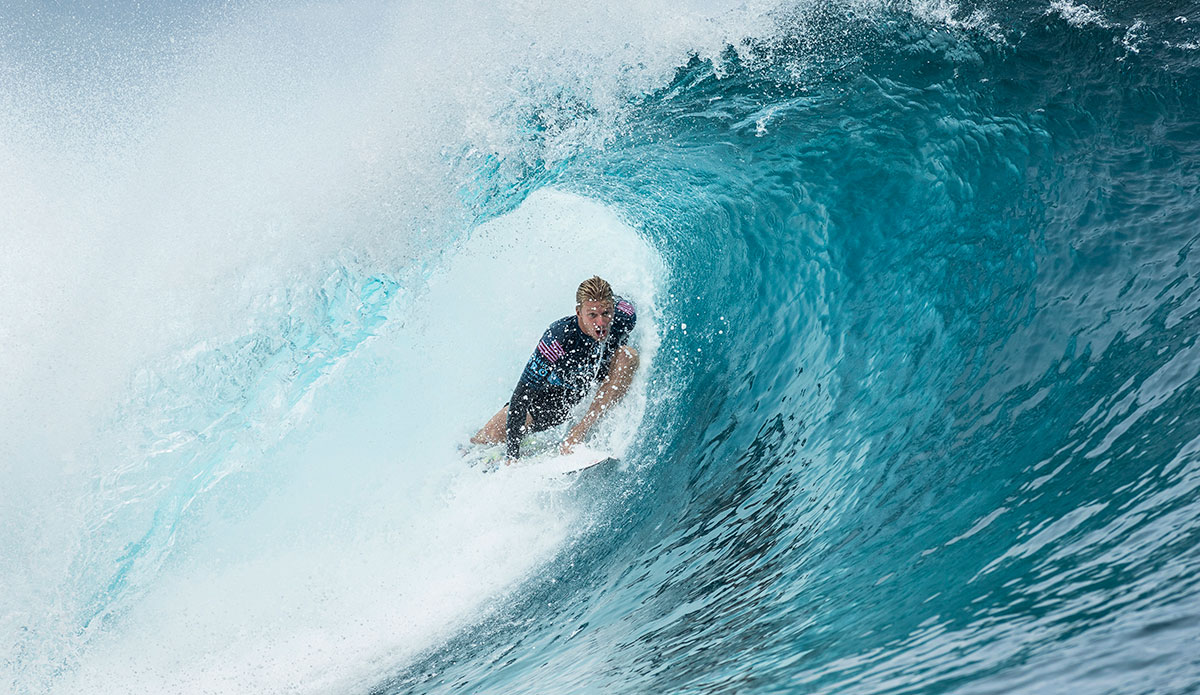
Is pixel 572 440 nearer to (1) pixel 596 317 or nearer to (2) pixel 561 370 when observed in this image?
(2) pixel 561 370

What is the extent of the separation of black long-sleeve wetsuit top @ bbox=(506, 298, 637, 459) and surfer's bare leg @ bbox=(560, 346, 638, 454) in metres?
0.05

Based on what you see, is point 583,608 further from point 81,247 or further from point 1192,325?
point 81,247

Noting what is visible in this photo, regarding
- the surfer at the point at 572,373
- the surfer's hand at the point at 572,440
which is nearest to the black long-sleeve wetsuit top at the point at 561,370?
the surfer at the point at 572,373

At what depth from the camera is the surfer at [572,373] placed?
14.4ft

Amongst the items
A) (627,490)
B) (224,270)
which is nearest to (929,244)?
(627,490)

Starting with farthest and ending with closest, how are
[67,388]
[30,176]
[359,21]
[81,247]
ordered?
1. [359,21]
2. [30,176]
3. [81,247]
4. [67,388]

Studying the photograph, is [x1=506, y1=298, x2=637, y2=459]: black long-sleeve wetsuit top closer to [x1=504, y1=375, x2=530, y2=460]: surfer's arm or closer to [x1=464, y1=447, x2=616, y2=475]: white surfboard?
[x1=504, y1=375, x2=530, y2=460]: surfer's arm

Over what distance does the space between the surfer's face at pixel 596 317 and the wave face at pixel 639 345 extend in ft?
3.00

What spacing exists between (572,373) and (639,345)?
1214mm

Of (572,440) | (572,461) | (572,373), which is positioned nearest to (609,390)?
(572,373)

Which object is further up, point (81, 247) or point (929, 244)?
point (81, 247)

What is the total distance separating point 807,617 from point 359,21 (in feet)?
21.5

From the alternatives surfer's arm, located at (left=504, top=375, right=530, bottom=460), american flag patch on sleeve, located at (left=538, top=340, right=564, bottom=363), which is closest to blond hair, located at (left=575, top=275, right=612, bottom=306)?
american flag patch on sleeve, located at (left=538, top=340, right=564, bottom=363)

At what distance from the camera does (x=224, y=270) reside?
567 cm
